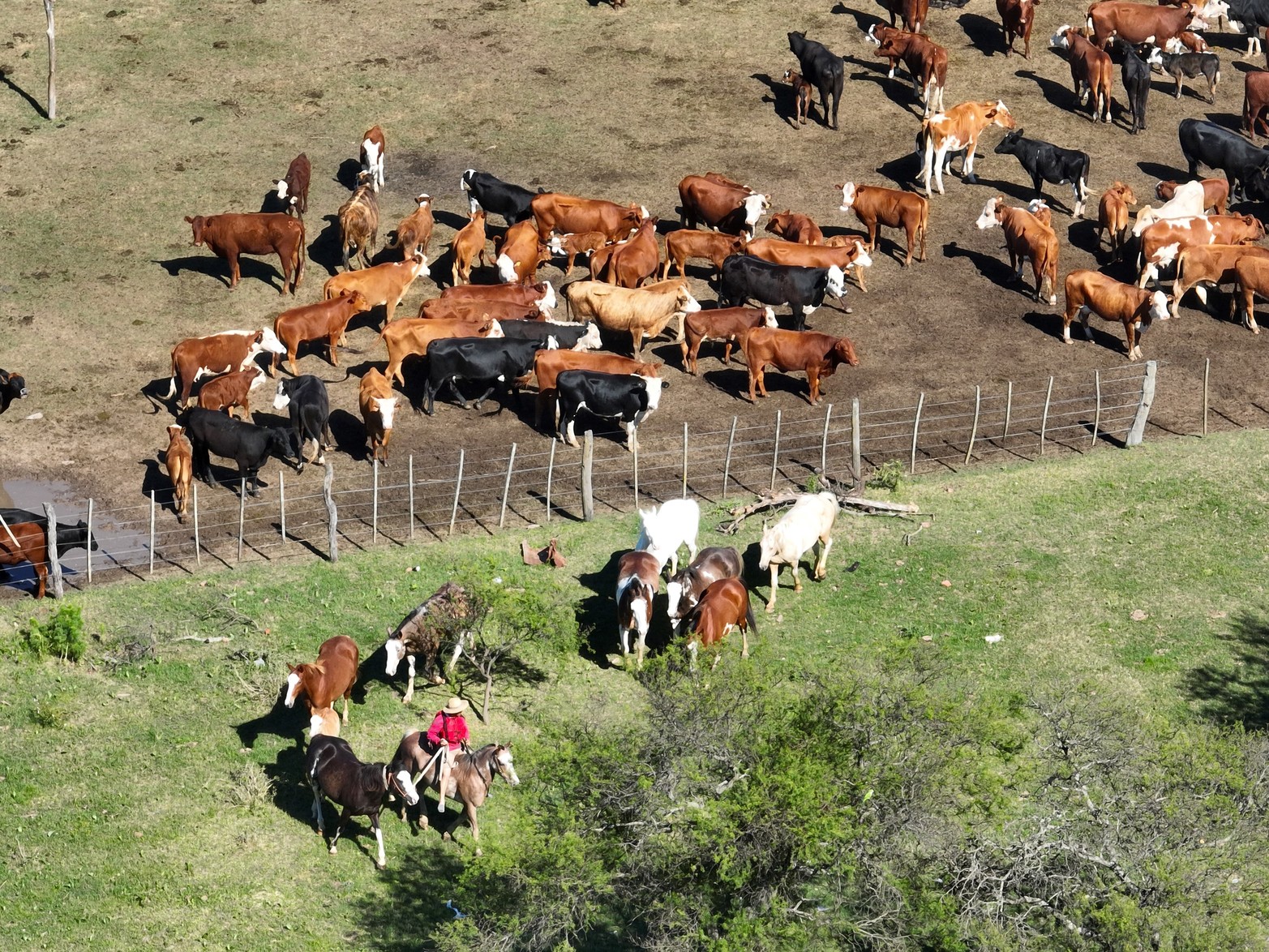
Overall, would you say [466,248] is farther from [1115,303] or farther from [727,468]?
[1115,303]

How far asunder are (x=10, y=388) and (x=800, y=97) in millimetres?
15440

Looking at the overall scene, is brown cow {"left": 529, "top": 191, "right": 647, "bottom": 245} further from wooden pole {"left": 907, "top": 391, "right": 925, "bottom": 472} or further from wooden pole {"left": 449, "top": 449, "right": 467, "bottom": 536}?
wooden pole {"left": 449, "top": 449, "right": 467, "bottom": 536}

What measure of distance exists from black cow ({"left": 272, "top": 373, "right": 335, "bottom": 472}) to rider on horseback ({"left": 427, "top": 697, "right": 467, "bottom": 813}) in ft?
21.7

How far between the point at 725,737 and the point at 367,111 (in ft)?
66.3

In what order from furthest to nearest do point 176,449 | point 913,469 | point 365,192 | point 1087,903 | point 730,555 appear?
point 365,192 → point 913,469 → point 176,449 → point 730,555 → point 1087,903

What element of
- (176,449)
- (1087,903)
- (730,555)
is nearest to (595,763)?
(1087,903)

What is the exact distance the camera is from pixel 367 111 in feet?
102

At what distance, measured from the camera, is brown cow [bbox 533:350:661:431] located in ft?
74.9

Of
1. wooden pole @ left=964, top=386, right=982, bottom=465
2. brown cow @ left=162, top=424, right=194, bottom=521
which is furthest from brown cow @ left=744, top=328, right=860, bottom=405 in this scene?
brown cow @ left=162, top=424, right=194, bottom=521

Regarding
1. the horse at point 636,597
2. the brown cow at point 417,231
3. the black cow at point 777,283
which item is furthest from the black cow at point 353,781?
the brown cow at point 417,231

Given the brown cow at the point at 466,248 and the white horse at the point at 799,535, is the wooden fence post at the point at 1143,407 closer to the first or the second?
the white horse at the point at 799,535

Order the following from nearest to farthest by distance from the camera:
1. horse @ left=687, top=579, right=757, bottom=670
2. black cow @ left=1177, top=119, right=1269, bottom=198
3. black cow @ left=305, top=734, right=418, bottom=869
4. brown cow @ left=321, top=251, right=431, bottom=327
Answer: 1. black cow @ left=305, top=734, right=418, bottom=869
2. horse @ left=687, top=579, right=757, bottom=670
3. brown cow @ left=321, top=251, right=431, bottom=327
4. black cow @ left=1177, top=119, right=1269, bottom=198

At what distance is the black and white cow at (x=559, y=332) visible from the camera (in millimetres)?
23717

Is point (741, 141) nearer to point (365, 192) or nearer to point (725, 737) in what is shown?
point (365, 192)
